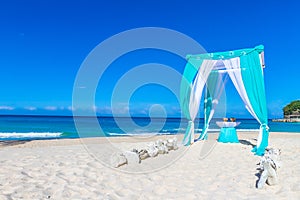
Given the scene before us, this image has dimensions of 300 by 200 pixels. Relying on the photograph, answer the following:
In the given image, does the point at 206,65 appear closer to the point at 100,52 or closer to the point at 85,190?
the point at 100,52

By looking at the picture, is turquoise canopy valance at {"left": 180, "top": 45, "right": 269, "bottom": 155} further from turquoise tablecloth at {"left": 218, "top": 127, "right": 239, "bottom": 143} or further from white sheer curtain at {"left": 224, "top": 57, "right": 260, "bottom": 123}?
turquoise tablecloth at {"left": 218, "top": 127, "right": 239, "bottom": 143}

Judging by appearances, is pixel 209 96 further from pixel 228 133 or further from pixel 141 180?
pixel 141 180

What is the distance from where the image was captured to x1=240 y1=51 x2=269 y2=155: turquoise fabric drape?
18.9 feet

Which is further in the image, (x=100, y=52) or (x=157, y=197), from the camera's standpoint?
(x=100, y=52)

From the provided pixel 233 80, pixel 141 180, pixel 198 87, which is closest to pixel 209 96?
pixel 198 87

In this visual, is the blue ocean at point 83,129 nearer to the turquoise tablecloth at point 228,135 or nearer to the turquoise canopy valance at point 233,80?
the turquoise canopy valance at point 233,80

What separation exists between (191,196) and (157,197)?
38 centimetres

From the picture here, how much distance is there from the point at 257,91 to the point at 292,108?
210ft

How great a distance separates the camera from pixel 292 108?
62.0 metres

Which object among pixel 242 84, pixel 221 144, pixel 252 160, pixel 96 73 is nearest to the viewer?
pixel 252 160

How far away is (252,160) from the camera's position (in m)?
4.90

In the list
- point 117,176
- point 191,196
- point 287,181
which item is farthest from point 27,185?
point 287,181

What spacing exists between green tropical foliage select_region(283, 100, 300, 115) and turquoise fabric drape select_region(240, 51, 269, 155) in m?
61.0

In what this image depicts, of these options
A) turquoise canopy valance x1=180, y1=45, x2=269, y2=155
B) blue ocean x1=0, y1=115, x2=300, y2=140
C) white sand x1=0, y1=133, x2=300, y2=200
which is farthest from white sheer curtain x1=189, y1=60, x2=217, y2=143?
white sand x1=0, y1=133, x2=300, y2=200
